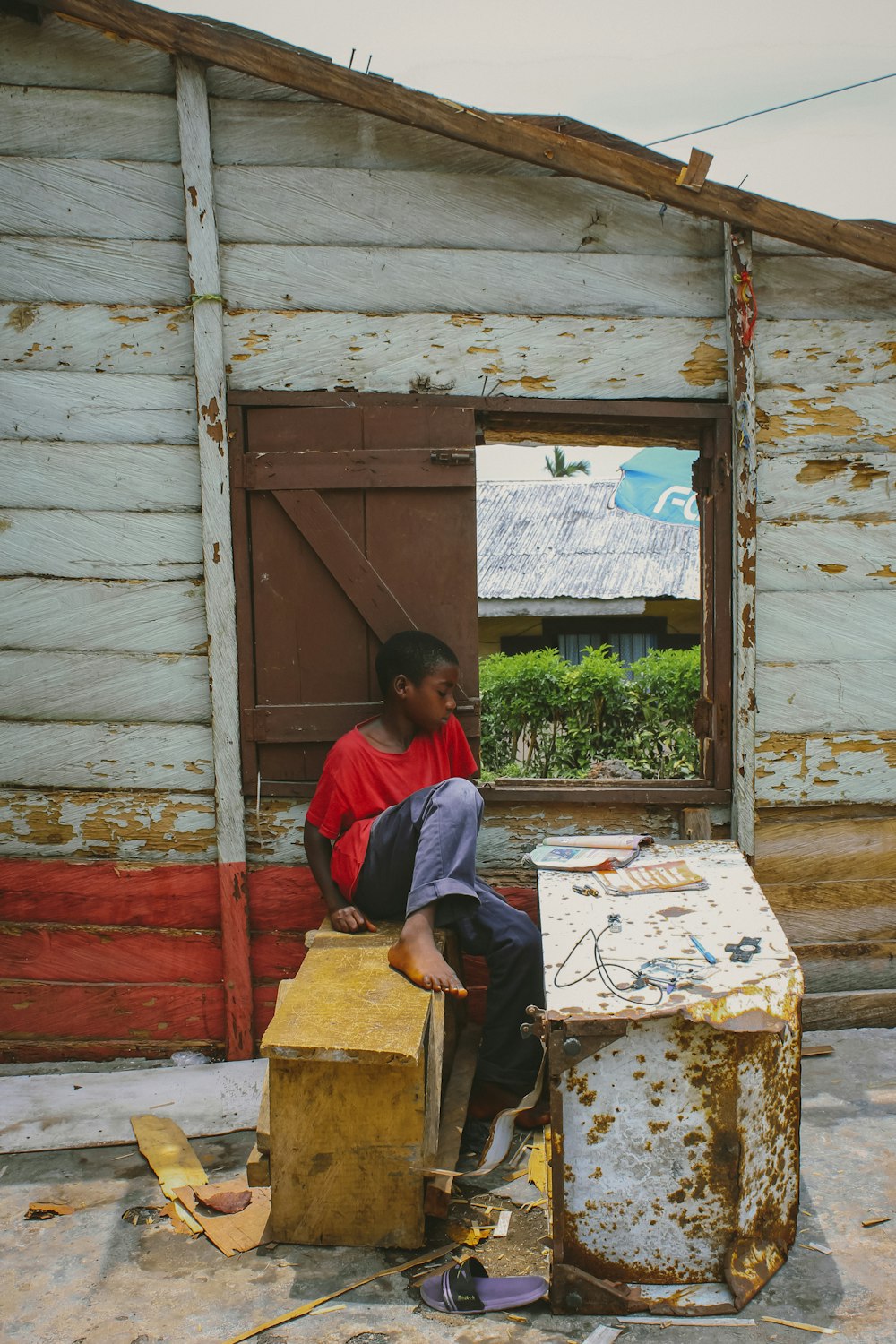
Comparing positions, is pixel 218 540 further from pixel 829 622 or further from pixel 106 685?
pixel 829 622

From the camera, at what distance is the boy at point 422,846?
121 inches

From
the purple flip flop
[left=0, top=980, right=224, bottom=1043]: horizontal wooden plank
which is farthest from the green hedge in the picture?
the purple flip flop

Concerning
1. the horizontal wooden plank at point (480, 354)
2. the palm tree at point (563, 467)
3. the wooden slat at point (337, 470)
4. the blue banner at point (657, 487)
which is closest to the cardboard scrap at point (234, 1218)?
the wooden slat at point (337, 470)

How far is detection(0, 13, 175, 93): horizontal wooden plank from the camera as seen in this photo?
140 inches

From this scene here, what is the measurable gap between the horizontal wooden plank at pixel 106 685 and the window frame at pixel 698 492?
30 centimetres

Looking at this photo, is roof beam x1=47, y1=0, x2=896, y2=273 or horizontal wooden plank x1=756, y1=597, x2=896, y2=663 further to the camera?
horizontal wooden plank x1=756, y1=597, x2=896, y2=663

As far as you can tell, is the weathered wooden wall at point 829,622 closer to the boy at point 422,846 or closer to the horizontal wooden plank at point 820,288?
the horizontal wooden plank at point 820,288

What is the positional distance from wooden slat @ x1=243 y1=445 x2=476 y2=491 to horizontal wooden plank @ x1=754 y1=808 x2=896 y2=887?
78.3 inches

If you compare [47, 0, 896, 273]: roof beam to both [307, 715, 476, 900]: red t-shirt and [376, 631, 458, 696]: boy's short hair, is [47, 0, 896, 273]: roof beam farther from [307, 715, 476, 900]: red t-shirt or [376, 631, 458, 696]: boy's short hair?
[307, 715, 476, 900]: red t-shirt

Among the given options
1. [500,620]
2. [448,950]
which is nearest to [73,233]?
[448,950]

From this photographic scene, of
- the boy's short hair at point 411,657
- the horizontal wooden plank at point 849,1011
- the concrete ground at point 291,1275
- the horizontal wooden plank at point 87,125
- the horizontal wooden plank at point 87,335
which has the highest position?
the horizontal wooden plank at point 87,125

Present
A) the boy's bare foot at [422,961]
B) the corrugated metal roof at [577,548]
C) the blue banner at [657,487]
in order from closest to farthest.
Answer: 1. the boy's bare foot at [422,961]
2. the blue banner at [657,487]
3. the corrugated metal roof at [577,548]

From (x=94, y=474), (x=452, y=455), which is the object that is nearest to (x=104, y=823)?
(x=94, y=474)

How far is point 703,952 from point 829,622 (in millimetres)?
1804
